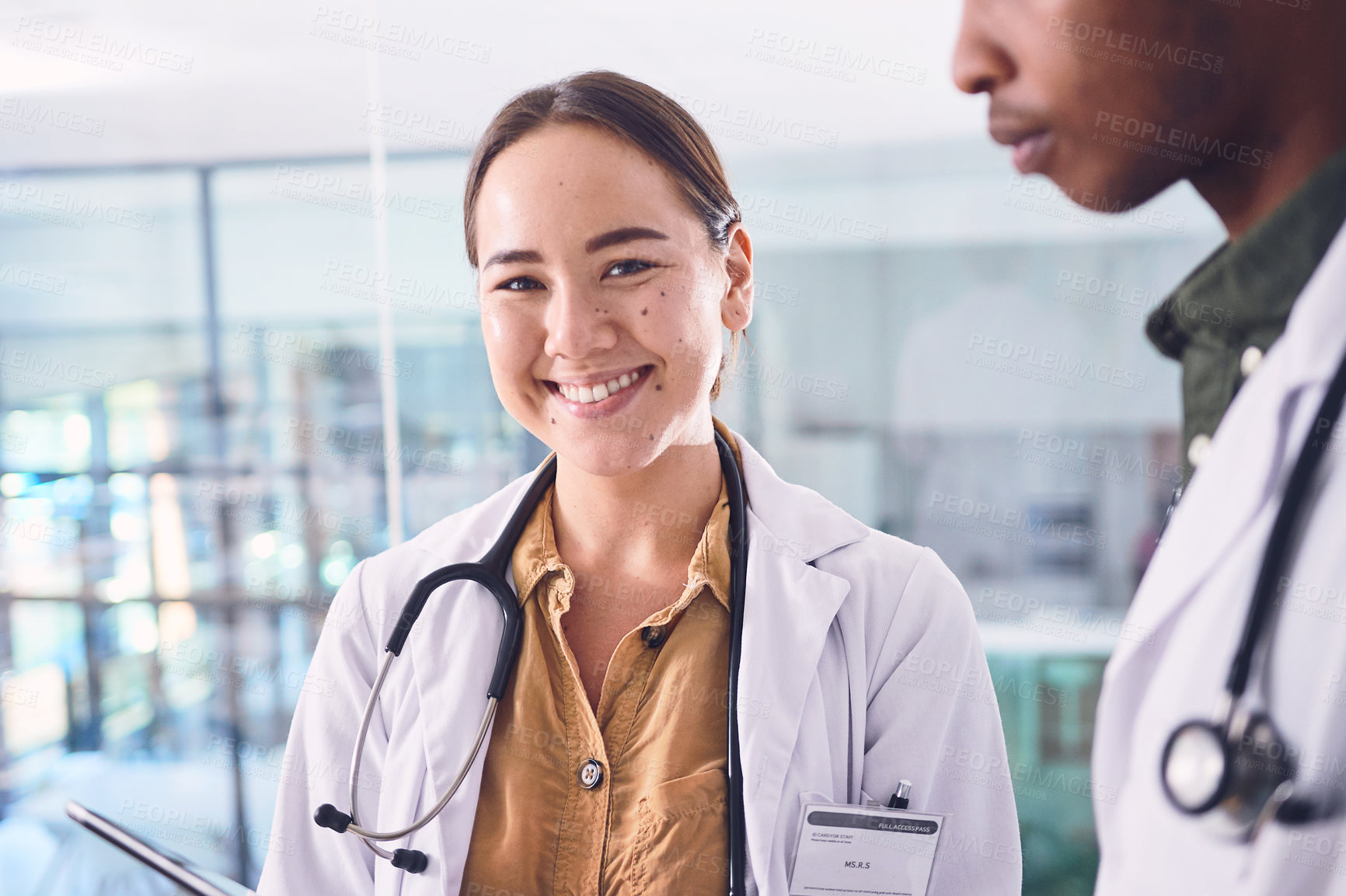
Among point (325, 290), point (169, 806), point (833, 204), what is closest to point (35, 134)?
point (325, 290)

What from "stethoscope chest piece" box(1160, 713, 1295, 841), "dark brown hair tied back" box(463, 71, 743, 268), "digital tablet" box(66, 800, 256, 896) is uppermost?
"dark brown hair tied back" box(463, 71, 743, 268)

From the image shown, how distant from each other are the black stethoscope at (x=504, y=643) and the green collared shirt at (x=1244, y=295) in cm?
57

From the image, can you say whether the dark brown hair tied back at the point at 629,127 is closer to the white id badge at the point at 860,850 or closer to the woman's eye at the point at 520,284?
the woman's eye at the point at 520,284

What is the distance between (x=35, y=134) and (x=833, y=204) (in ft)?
8.12

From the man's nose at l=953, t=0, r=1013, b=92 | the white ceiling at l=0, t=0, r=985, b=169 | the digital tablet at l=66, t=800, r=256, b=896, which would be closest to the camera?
the man's nose at l=953, t=0, r=1013, b=92

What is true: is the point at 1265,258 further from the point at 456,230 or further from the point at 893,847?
the point at 456,230

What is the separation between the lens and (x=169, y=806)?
2.79m

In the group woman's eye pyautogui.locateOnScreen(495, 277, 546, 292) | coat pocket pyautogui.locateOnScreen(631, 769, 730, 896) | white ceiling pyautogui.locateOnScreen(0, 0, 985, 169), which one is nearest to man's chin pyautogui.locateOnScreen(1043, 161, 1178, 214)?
woman's eye pyautogui.locateOnScreen(495, 277, 546, 292)

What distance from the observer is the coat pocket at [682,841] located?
0.91m

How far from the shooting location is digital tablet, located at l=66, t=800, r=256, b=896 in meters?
1.04

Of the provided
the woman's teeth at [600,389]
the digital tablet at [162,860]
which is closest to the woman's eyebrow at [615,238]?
the woman's teeth at [600,389]

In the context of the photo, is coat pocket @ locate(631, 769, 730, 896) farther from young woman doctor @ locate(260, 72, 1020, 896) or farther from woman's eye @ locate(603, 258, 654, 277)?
woman's eye @ locate(603, 258, 654, 277)

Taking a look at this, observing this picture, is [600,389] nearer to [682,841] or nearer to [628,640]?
[628,640]

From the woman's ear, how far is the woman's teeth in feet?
0.55
